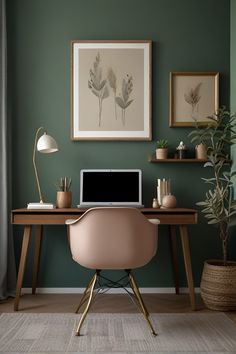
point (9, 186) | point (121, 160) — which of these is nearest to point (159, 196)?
point (121, 160)

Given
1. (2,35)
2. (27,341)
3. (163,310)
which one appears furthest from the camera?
(2,35)

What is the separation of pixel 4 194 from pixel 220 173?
6.13ft

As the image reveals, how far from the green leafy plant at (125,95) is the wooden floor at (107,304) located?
1509mm

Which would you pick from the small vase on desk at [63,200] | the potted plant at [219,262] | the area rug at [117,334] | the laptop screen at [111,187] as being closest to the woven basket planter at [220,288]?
the potted plant at [219,262]

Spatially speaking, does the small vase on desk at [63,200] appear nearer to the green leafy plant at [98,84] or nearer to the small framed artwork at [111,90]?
the small framed artwork at [111,90]

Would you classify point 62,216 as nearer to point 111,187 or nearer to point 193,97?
point 111,187

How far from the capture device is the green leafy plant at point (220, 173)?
3064 mm

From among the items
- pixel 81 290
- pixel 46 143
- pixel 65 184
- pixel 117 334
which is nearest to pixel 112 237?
pixel 117 334

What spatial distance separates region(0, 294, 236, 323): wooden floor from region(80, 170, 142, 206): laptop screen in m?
0.79

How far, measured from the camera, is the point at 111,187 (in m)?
3.30

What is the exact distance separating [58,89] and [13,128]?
20.6 inches

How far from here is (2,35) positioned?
11.0 feet

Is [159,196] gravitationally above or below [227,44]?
below

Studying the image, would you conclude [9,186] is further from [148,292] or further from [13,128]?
[148,292]
